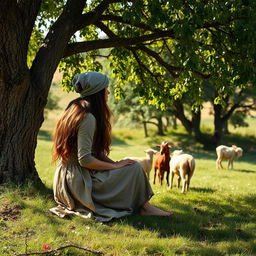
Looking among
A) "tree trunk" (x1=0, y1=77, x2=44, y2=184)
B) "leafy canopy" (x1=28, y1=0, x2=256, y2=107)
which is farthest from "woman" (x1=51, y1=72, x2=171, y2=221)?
"leafy canopy" (x1=28, y1=0, x2=256, y2=107)

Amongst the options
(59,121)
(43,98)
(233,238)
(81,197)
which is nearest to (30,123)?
(43,98)

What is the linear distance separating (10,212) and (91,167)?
145cm

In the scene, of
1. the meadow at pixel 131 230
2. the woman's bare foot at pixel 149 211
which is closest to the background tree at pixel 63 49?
the meadow at pixel 131 230

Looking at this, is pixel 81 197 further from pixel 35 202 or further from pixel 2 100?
pixel 2 100

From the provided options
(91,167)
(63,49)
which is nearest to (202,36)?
(63,49)

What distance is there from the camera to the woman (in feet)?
18.6

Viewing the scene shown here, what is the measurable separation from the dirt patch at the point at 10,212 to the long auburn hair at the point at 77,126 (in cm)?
100

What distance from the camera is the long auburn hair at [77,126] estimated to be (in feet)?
18.7

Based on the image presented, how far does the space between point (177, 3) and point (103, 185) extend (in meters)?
3.71

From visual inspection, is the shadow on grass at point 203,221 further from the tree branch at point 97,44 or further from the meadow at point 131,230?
the tree branch at point 97,44

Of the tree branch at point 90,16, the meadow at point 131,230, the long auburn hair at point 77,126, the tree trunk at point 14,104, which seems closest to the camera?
the meadow at point 131,230

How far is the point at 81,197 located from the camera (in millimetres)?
5699

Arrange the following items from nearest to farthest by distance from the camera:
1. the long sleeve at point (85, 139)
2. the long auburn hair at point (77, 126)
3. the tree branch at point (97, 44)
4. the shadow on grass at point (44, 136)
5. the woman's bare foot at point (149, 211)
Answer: the long sleeve at point (85, 139) < the long auburn hair at point (77, 126) < the woman's bare foot at point (149, 211) < the tree branch at point (97, 44) < the shadow on grass at point (44, 136)

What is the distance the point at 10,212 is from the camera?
233 inches
